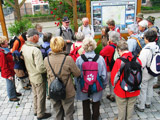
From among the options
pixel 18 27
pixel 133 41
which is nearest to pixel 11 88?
pixel 133 41

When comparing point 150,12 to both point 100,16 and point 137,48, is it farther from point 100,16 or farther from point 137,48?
point 137,48

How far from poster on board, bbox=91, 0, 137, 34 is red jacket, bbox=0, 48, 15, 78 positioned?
3.55 metres

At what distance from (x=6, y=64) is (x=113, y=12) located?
14.3 ft

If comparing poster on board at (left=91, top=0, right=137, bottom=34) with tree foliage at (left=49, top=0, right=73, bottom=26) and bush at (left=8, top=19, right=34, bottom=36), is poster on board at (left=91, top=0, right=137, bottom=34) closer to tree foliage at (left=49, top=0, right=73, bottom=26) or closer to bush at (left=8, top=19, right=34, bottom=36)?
tree foliage at (left=49, top=0, right=73, bottom=26)

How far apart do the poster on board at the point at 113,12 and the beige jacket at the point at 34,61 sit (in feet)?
11.7

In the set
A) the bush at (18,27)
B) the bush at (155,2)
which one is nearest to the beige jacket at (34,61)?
the bush at (18,27)

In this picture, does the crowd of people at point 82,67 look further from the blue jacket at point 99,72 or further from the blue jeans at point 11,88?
the blue jeans at point 11,88

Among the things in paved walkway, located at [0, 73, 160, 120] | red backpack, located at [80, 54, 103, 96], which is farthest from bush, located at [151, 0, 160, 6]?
red backpack, located at [80, 54, 103, 96]

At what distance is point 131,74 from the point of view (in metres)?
2.88

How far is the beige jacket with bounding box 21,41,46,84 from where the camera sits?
326 cm

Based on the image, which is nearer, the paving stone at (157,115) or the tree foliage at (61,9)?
the paving stone at (157,115)

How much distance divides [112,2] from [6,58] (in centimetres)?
434

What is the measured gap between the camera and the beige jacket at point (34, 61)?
326 cm

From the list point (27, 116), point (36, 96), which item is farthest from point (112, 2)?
point (27, 116)
